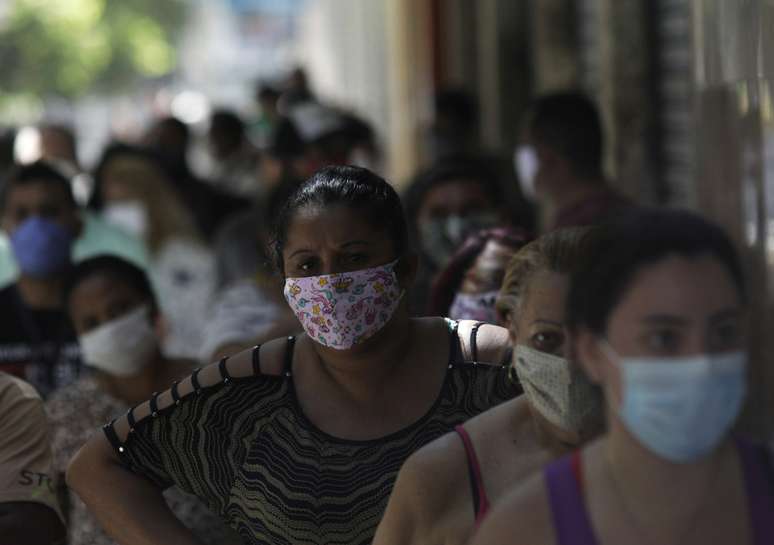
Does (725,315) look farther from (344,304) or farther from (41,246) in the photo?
(41,246)

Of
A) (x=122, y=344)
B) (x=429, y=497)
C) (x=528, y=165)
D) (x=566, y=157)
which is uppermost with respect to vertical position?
(x=566, y=157)

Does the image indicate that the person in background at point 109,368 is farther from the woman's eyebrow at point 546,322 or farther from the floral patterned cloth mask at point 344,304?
the woman's eyebrow at point 546,322

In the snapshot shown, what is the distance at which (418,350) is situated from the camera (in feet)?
10.7

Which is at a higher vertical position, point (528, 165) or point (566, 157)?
point (566, 157)

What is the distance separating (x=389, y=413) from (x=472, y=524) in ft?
1.88

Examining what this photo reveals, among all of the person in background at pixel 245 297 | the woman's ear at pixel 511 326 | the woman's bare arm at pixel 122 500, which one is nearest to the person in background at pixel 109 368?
the person in background at pixel 245 297

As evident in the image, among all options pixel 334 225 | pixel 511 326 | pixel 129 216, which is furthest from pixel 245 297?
pixel 511 326

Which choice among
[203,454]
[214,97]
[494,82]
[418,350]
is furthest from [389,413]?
[214,97]

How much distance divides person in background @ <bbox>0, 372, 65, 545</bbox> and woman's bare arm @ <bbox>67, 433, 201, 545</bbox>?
23cm

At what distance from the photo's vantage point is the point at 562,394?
8.77 ft

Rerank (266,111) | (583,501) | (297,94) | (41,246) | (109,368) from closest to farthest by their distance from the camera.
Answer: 1. (583,501)
2. (109,368)
3. (41,246)
4. (266,111)
5. (297,94)

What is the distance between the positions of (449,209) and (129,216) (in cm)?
269

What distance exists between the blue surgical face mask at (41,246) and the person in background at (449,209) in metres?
1.32

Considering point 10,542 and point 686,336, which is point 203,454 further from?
point 686,336
